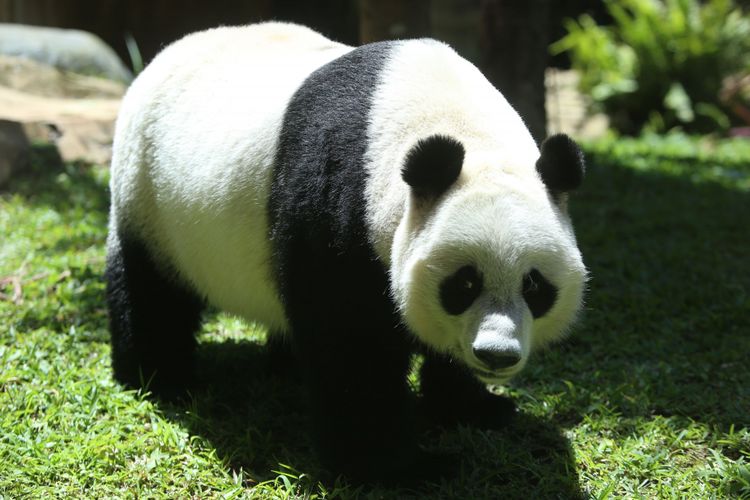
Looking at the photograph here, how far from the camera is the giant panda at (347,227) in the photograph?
3.04 m

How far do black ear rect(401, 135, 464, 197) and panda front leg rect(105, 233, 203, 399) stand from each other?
1916 mm

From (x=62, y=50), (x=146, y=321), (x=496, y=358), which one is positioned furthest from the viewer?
(x=62, y=50)

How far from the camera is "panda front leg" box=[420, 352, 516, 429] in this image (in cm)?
423

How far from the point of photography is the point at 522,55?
7.51 m

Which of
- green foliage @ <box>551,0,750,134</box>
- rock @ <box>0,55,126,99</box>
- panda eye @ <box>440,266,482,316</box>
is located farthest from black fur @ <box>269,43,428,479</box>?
green foliage @ <box>551,0,750,134</box>

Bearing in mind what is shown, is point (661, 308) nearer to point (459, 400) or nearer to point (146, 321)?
point (459, 400)

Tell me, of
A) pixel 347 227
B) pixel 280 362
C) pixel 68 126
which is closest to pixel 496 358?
pixel 347 227

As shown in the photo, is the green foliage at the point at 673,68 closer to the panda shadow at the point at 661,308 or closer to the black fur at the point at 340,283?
the panda shadow at the point at 661,308

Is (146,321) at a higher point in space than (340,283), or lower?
lower

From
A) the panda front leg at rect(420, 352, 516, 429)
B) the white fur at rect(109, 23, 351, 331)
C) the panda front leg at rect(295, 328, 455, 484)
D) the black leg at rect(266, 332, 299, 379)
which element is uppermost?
the white fur at rect(109, 23, 351, 331)

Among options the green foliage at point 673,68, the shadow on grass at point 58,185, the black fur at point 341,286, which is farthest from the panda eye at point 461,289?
the green foliage at point 673,68

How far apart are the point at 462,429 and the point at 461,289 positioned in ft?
4.40

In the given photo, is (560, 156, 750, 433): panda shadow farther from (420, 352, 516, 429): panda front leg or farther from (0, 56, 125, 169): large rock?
(0, 56, 125, 169): large rock

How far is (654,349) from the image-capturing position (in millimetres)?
5066
